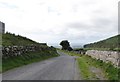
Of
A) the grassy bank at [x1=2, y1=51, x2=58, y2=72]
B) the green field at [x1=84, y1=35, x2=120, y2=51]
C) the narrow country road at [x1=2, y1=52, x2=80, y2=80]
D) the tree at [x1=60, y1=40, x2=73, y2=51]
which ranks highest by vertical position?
the tree at [x1=60, y1=40, x2=73, y2=51]

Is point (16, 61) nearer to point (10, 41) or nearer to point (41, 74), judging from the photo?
point (41, 74)

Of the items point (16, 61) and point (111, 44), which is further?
point (111, 44)

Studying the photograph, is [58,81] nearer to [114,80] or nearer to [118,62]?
[114,80]

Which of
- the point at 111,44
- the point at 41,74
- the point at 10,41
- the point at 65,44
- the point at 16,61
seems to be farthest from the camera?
the point at 65,44

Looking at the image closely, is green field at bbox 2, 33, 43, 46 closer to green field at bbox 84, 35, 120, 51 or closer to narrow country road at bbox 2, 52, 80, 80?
narrow country road at bbox 2, 52, 80, 80

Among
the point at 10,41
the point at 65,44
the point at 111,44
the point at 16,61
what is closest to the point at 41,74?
the point at 16,61

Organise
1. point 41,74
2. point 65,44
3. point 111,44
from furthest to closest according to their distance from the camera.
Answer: point 65,44 → point 111,44 → point 41,74

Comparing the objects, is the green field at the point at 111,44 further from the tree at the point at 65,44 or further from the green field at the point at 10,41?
the tree at the point at 65,44

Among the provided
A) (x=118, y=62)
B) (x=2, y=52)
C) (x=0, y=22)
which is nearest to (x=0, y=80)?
(x=118, y=62)

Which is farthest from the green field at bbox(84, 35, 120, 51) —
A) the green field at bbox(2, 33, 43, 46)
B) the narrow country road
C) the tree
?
the tree

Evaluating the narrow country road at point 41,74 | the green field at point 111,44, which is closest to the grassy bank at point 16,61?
the narrow country road at point 41,74

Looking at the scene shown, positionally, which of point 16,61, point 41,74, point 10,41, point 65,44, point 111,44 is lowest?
point 41,74

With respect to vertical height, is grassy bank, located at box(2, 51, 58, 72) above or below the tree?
below

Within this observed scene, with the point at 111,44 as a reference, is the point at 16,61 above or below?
below
